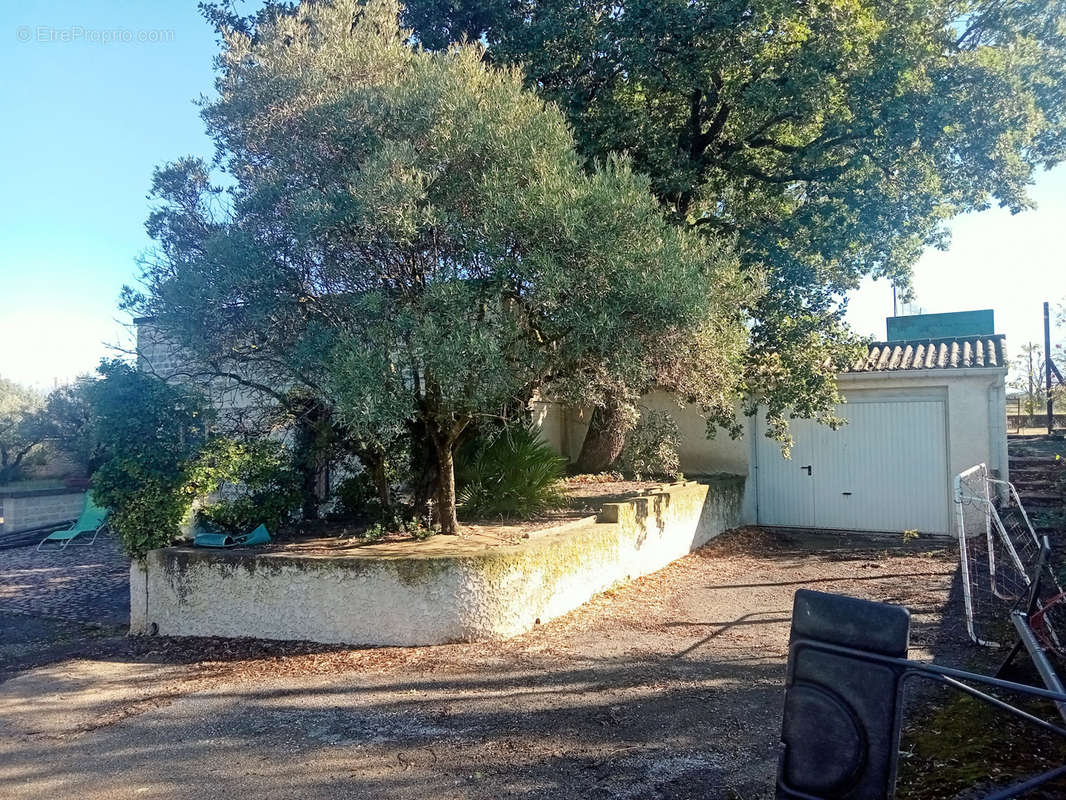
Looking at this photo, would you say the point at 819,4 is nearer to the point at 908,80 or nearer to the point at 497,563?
the point at 908,80

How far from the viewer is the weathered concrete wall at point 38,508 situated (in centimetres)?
1585

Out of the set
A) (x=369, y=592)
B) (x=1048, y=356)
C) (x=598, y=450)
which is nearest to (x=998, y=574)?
(x=598, y=450)

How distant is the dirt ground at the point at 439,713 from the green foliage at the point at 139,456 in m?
1.13

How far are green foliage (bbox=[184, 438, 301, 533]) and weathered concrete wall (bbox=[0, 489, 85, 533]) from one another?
947cm

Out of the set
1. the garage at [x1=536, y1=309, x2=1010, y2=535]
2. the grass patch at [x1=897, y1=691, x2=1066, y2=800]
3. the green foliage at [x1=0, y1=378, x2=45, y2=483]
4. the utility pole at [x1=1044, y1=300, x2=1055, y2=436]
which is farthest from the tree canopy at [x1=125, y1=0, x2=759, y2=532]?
the utility pole at [x1=1044, y1=300, x2=1055, y2=436]

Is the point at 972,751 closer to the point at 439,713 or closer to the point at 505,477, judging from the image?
the point at 439,713

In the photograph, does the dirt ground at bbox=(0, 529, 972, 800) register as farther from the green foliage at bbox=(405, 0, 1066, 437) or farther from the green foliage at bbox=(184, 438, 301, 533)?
the green foliage at bbox=(405, 0, 1066, 437)

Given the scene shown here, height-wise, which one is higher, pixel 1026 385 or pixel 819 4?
pixel 819 4

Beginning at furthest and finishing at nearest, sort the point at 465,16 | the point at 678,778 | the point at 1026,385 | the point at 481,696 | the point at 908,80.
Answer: the point at 1026,385 → the point at 465,16 → the point at 908,80 → the point at 481,696 → the point at 678,778

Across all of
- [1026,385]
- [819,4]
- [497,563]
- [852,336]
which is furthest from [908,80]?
[1026,385]

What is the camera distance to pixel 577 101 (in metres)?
10.5

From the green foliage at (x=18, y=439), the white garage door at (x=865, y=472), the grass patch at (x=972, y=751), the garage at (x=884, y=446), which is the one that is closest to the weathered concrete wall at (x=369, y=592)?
the grass patch at (x=972, y=751)

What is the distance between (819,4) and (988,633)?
25.8 ft

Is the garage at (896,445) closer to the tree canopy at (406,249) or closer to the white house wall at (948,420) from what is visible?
the white house wall at (948,420)
